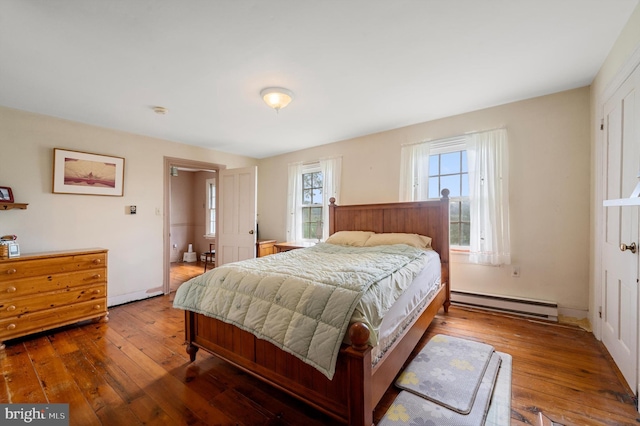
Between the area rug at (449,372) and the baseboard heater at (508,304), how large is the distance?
0.90m

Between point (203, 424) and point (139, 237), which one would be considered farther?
point (139, 237)

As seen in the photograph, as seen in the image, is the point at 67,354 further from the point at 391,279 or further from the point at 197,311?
the point at 391,279

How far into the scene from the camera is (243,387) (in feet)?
5.82

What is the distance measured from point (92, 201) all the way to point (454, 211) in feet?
15.2

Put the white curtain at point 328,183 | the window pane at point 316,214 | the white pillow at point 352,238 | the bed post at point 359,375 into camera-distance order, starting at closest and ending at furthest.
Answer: the bed post at point 359,375, the white pillow at point 352,238, the white curtain at point 328,183, the window pane at point 316,214

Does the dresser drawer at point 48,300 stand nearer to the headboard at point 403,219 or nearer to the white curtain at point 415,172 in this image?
the headboard at point 403,219

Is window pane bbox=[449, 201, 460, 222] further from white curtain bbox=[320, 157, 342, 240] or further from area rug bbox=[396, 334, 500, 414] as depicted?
white curtain bbox=[320, 157, 342, 240]

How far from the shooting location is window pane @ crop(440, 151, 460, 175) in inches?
130

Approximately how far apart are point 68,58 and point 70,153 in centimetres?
167

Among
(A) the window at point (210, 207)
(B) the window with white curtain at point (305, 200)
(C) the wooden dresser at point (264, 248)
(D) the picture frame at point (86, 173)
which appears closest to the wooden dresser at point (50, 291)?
(D) the picture frame at point (86, 173)

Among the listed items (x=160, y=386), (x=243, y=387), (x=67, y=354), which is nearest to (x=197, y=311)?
(x=160, y=386)

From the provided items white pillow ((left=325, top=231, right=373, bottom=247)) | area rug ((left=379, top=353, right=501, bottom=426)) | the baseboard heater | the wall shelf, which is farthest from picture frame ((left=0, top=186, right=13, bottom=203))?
the baseboard heater

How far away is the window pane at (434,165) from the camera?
343cm

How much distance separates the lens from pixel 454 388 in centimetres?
170
